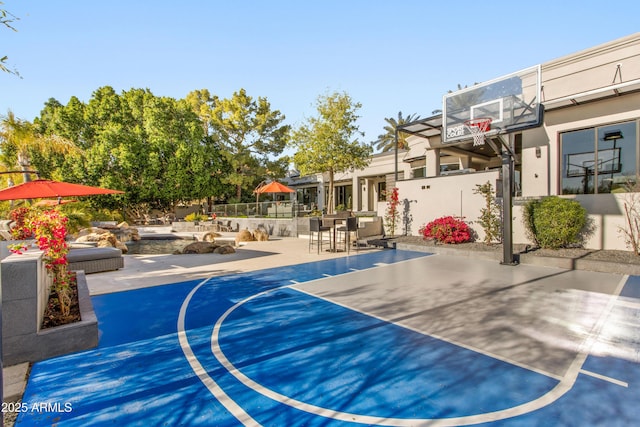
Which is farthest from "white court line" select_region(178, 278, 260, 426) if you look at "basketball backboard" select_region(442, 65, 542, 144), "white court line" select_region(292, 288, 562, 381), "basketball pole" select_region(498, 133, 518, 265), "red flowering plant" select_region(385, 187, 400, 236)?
"red flowering plant" select_region(385, 187, 400, 236)

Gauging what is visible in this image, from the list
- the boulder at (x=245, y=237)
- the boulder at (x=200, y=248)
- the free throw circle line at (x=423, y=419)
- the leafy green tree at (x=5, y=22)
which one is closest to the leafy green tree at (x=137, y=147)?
the boulder at (x=245, y=237)

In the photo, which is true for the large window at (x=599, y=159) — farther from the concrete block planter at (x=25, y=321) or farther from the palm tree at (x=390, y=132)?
the palm tree at (x=390, y=132)

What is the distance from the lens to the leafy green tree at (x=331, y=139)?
594 inches

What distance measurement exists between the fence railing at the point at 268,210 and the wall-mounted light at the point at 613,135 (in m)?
11.8

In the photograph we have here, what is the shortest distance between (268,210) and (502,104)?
12.1 m

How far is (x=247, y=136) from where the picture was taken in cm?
2589

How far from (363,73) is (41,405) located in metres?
13.9

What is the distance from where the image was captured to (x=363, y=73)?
1335cm

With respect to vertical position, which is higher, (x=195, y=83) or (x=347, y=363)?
(x=195, y=83)

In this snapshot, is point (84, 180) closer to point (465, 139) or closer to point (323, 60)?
point (323, 60)

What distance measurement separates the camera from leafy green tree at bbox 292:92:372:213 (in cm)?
1509

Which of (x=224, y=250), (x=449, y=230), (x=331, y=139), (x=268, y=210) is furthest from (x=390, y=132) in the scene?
(x=224, y=250)

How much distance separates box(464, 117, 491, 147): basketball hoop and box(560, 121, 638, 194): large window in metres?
3.00

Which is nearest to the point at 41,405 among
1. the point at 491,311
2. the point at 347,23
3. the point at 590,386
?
the point at 590,386
